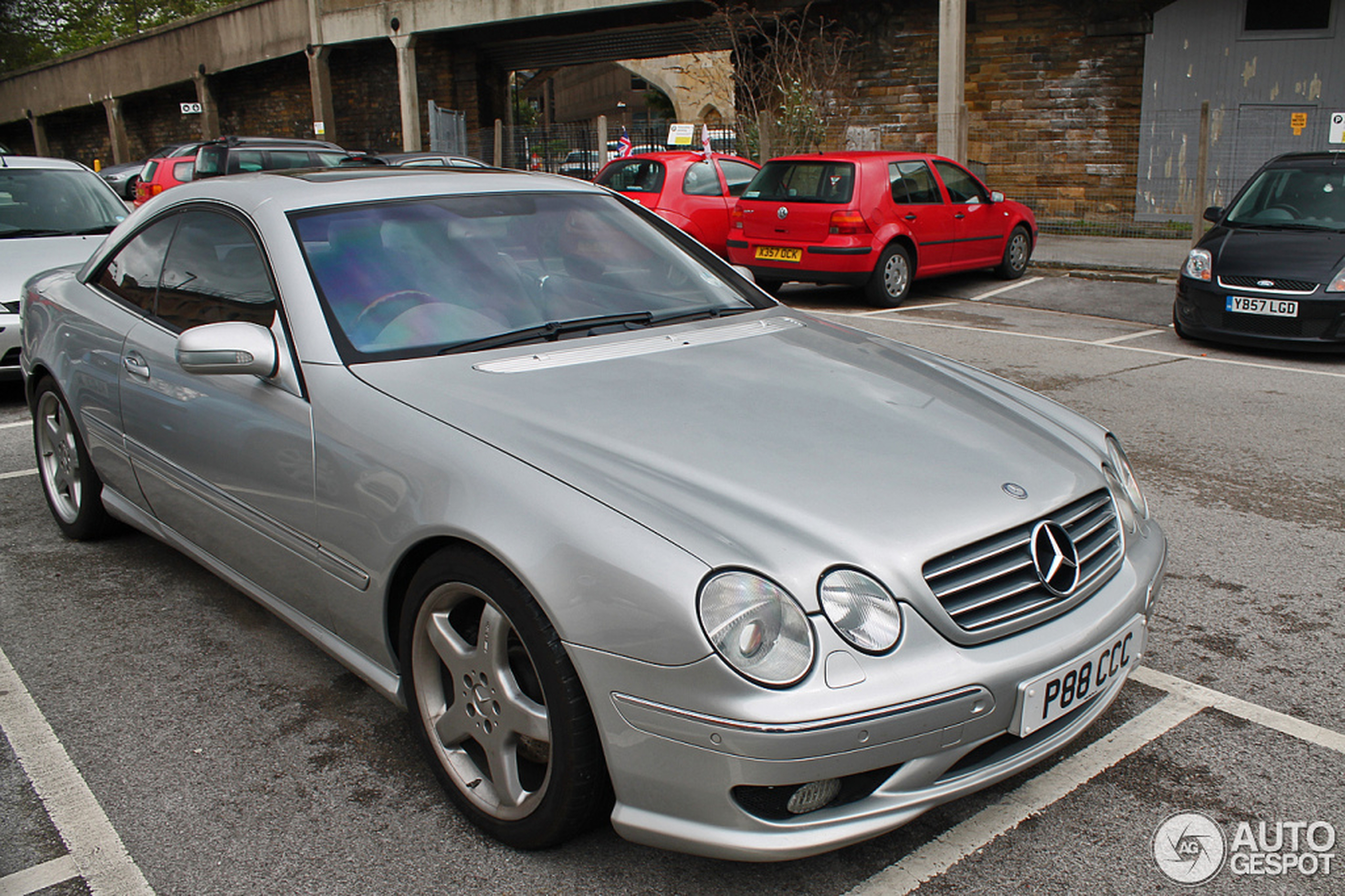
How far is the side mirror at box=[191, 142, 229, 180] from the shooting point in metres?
14.5

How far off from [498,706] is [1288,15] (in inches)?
736

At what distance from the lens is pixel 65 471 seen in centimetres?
438

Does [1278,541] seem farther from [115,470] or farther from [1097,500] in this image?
[115,470]

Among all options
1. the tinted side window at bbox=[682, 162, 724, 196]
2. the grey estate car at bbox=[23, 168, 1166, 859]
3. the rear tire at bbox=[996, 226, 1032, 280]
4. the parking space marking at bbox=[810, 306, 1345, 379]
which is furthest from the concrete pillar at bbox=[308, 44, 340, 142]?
the grey estate car at bbox=[23, 168, 1166, 859]

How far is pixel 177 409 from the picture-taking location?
330 centimetres

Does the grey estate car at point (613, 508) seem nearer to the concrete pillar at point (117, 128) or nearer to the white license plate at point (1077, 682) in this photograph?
the white license plate at point (1077, 682)

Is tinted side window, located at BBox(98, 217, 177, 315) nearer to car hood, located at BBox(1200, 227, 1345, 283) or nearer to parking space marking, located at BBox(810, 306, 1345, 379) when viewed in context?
parking space marking, located at BBox(810, 306, 1345, 379)

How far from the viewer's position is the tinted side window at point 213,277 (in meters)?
3.12

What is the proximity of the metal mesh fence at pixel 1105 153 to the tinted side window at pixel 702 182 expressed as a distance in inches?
214

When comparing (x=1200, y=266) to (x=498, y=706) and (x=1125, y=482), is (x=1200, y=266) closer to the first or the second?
(x=1125, y=482)

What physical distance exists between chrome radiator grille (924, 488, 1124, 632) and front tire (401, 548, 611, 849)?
2.46 feet

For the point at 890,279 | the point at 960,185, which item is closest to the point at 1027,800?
the point at 890,279

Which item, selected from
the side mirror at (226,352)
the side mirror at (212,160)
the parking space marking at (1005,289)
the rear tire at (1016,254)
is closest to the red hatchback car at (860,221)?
the parking space marking at (1005,289)

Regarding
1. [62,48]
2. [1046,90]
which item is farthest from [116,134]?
[1046,90]
